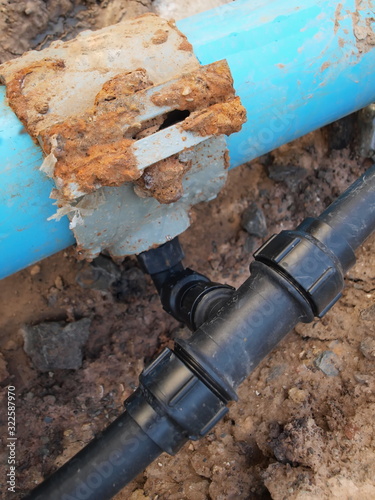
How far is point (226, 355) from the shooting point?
1.00 metres

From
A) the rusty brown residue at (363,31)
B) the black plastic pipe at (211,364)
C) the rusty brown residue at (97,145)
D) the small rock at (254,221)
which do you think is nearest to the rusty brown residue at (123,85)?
the rusty brown residue at (97,145)

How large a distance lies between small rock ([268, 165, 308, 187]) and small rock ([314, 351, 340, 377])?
2.35 feet

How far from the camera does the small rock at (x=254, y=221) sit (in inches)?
68.1

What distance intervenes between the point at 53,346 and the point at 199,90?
0.97 m

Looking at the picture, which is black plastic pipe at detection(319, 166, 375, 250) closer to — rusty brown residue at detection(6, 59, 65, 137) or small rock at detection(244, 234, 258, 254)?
small rock at detection(244, 234, 258, 254)

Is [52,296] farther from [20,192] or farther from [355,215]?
[355,215]

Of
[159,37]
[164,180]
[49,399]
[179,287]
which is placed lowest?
[49,399]

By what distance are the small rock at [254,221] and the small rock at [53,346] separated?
75 centimetres

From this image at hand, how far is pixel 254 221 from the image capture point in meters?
1.73

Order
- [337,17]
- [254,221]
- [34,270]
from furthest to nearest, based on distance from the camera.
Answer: [254,221], [34,270], [337,17]

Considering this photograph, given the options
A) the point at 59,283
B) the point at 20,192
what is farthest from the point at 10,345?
the point at 20,192

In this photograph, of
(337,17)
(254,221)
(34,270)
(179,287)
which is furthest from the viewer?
(254,221)

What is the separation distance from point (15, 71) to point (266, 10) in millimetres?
668

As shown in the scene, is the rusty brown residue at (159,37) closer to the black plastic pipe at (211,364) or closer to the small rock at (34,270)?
the black plastic pipe at (211,364)
